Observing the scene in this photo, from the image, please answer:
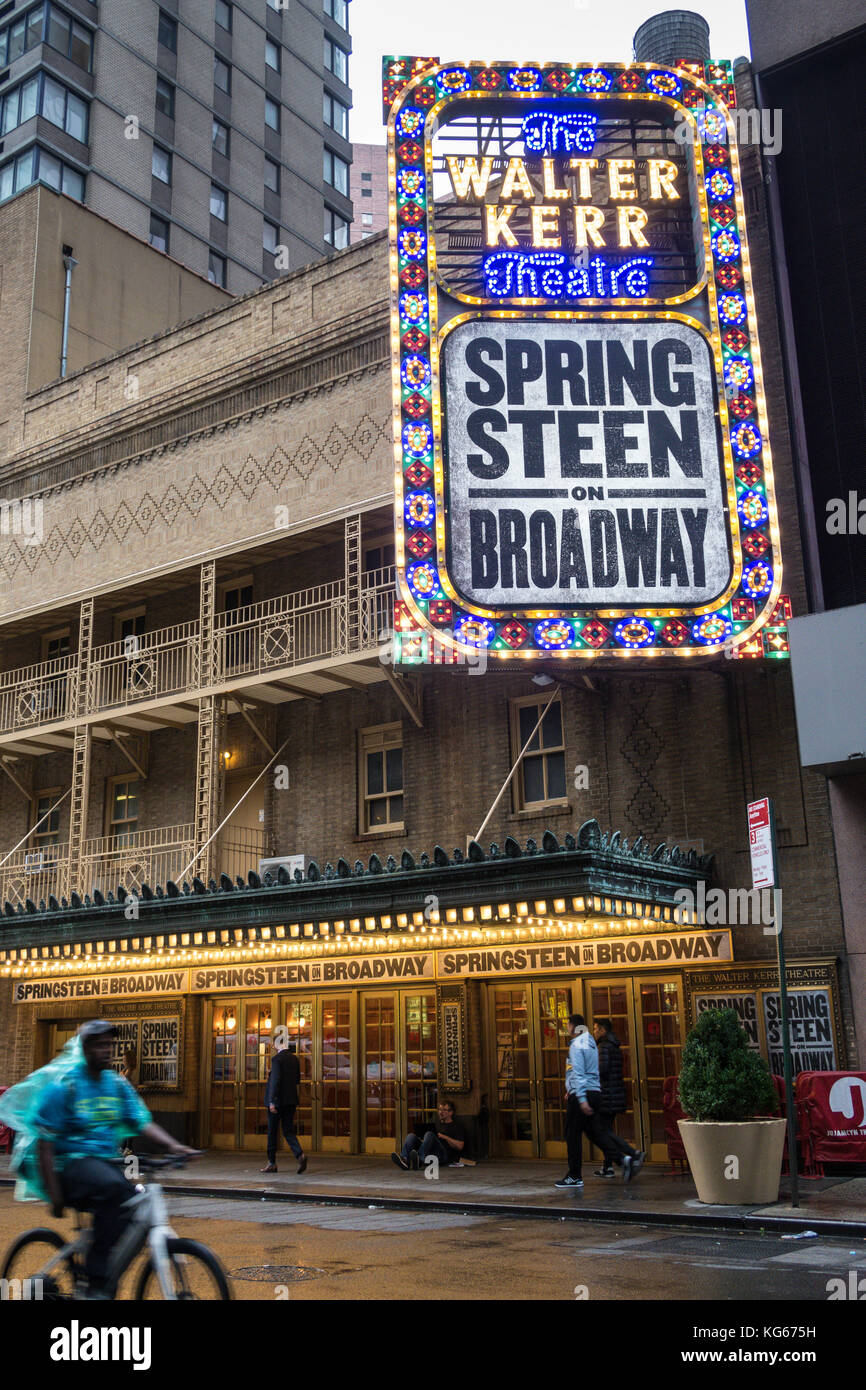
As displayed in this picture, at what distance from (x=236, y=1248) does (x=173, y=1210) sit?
3944 millimetres

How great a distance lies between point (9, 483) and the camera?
29609 mm

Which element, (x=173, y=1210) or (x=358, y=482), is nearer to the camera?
(x=173, y=1210)

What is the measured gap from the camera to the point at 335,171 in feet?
191

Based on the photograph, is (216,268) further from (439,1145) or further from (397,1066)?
(439,1145)

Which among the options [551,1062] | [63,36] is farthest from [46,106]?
[551,1062]

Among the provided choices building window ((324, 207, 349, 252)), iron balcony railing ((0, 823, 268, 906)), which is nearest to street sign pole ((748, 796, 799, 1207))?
iron balcony railing ((0, 823, 268, 906))

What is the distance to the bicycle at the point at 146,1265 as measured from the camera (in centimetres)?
644

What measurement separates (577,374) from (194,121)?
3614 cm

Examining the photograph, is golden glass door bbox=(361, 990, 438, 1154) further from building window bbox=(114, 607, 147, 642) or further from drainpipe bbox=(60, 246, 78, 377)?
drainpipe bbox=(60, 246, 78, 377)

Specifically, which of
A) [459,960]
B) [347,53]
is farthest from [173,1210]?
[347,53]

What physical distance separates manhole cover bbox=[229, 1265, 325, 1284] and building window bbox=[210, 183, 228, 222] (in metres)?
46.7

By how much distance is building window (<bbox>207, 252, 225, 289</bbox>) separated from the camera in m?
49.8

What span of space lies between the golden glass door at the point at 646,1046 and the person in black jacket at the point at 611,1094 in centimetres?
168
